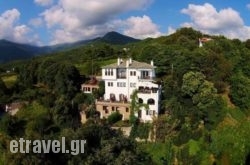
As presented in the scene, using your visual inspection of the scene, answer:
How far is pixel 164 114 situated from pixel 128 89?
21.6ft

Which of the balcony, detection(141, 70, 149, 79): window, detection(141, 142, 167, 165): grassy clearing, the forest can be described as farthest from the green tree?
detection(141, 142, 167, 165): grassy clearing

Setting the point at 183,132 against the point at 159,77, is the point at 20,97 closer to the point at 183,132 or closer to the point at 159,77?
the point at 159,77

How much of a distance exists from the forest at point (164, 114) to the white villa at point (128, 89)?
136cm

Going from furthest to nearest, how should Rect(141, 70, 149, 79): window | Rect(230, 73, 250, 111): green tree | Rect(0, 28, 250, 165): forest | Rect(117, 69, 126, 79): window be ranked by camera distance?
Rect(230, 73, 250, 111): green tree < Rect(117, 69, 126, 79): window < Rect(141, 70, 149, 79): window < Rect(0, 28, 250, 165): forest

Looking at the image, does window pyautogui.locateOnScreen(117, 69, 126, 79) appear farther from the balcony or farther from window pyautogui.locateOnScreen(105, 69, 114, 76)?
the balcony

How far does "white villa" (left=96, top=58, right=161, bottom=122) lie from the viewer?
185 feet

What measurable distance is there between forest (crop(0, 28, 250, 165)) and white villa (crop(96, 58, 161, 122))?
136 cm

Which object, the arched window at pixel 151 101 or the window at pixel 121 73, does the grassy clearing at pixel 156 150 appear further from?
the window at pixel 121 73

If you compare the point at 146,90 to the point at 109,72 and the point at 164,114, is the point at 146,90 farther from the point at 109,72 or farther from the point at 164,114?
the point at 109,72

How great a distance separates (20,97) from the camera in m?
65.9

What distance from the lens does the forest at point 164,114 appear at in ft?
120

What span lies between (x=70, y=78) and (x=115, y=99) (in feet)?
28.9

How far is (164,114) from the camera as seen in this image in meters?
55.7

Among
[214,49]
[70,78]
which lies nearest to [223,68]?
[214,49]
